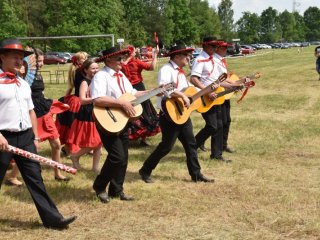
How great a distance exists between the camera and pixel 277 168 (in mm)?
7539

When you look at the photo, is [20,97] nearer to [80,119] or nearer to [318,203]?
[80,119]

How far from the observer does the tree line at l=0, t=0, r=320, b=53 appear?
4641 cm

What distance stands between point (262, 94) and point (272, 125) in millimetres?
6979

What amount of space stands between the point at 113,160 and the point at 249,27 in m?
122

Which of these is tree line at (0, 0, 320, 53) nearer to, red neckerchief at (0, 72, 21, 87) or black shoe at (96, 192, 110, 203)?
black shoe at (96, 192, 110, 203)

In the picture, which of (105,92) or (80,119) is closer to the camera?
(105,92)

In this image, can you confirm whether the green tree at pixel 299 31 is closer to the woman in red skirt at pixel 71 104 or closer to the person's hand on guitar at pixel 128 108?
the woman in red skirt at pixel 71 104

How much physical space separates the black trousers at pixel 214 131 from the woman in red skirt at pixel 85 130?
1.74 meters

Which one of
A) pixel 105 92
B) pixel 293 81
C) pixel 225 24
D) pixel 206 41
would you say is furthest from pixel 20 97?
pixel 225 24

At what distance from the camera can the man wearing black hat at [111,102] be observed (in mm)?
5461

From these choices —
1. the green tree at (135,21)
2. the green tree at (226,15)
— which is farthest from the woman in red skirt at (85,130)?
the green tree at (226,15)

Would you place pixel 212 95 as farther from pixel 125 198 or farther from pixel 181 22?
pixel 181 22

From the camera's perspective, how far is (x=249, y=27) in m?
123

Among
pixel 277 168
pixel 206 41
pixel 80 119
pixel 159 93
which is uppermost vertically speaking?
pixel 206 41
